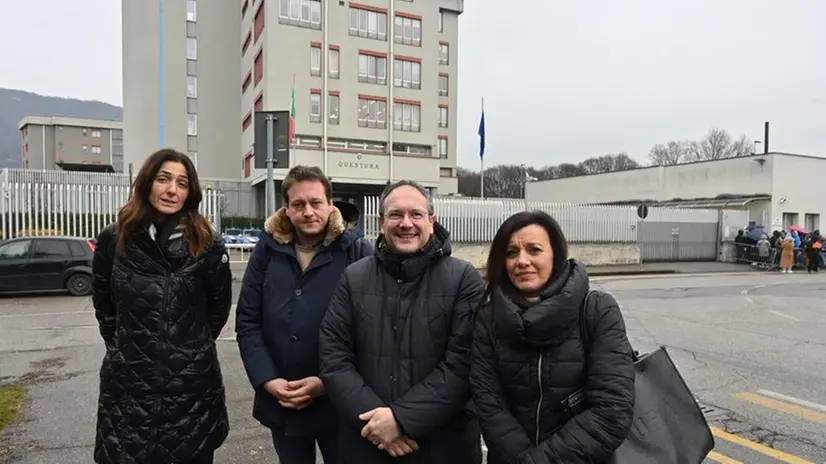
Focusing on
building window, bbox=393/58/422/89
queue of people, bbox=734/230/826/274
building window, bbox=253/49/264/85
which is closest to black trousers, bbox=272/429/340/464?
queue of people, bbox=734/230/826/274

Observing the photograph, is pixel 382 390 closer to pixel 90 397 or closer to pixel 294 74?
pixel 90 397

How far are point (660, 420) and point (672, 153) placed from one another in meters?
80.6

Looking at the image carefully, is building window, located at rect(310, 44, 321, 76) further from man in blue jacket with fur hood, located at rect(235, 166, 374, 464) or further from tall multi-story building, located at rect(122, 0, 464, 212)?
man in blue jacket with fur hood, located at rect(235, 166, 374, 464)

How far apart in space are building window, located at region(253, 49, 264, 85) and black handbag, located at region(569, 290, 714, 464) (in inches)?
1581

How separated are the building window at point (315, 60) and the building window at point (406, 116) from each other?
20.0ft

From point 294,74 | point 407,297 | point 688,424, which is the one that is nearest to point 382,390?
point 407,297

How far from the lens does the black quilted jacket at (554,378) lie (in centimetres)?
220

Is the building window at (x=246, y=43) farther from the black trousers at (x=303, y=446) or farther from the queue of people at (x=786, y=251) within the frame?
Answer: the black trousers at (x=303, y=446)

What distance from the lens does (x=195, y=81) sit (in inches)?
1847

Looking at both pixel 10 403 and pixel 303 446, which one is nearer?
pixel 303 446

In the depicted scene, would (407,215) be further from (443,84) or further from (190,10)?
(443,84)

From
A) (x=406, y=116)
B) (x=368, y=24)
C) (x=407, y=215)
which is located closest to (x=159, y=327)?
(x=407, y=215)

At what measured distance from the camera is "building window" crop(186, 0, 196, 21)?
151ft

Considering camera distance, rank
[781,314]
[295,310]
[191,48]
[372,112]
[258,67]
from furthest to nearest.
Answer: [191,48] → [372,112] → [258,67] → [781,314] → [295,310]
